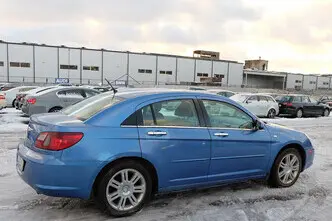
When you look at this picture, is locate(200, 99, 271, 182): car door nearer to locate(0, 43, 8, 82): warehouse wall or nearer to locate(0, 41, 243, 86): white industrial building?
locate(0, 41, 243, 86): white industrial building

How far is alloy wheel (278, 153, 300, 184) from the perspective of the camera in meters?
5.71

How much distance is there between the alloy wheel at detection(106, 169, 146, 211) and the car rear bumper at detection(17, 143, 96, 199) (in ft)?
0.98

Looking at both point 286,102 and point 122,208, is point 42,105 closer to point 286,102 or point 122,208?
point 122,208

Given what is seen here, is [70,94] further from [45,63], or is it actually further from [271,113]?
[45,63]

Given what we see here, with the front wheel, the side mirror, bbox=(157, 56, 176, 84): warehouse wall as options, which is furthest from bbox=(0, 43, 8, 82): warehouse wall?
the side mirror

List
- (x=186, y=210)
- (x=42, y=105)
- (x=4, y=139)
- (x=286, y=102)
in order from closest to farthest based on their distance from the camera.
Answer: (x=186, y=210)
(x=4, y=139)
(x=42, y=105)
(x=286, y=102)

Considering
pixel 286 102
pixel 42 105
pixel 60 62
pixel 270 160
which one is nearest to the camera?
pixel 270 160

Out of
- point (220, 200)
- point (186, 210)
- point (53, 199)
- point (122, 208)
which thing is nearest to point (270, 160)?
point (220, 200)

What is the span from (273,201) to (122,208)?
222cm

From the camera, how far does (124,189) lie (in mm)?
4383

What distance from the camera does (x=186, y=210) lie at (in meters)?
4.70

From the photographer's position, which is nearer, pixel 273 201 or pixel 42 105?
pixel 273 201

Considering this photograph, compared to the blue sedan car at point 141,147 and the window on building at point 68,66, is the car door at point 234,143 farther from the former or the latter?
the window on building at point 68,66

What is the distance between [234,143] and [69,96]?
10.4m
